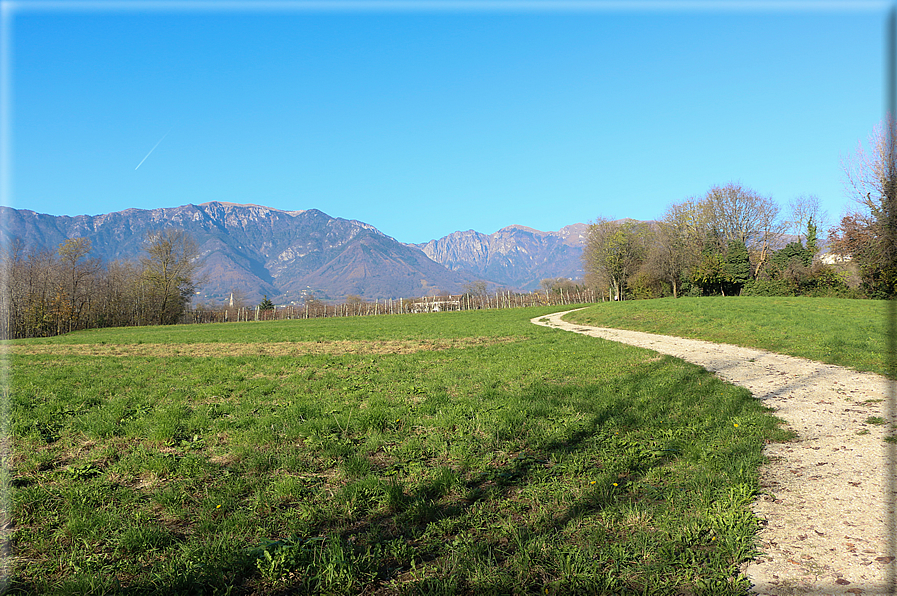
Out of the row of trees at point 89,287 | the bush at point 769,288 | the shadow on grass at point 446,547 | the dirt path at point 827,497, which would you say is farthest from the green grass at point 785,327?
the row of trees at point 89,287

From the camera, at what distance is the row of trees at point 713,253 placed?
170ft

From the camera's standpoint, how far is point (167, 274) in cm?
6956

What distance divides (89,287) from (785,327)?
7570 cm

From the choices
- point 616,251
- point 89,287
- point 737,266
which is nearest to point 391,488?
point 737,266

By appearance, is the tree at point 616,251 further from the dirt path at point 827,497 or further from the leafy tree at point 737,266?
the dirt path at point 827,497

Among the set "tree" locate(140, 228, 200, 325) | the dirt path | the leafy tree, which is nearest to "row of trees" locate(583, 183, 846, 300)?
the leafy tree

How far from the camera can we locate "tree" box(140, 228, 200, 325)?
68.8 metres

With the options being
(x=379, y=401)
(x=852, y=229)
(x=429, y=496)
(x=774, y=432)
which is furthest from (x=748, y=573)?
(x=852, y=229)

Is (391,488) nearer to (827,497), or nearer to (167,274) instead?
(827,497)

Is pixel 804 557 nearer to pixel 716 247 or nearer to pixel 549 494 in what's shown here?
pixel 549 494

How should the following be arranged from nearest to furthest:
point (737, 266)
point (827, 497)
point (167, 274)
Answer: point (827, 497), point (737, 266), point (167, 274)

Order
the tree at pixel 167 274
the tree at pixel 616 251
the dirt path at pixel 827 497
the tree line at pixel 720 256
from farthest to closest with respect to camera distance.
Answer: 1. the tree at pixel 616 251
2. the tree at pixel 167 274
3. the tree line at pixel 720 256
4. the dirt path at pixel 827 497

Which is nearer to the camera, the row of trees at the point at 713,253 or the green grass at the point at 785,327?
the green grass at the point at 785,327

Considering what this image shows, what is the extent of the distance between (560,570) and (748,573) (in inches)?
53.0
